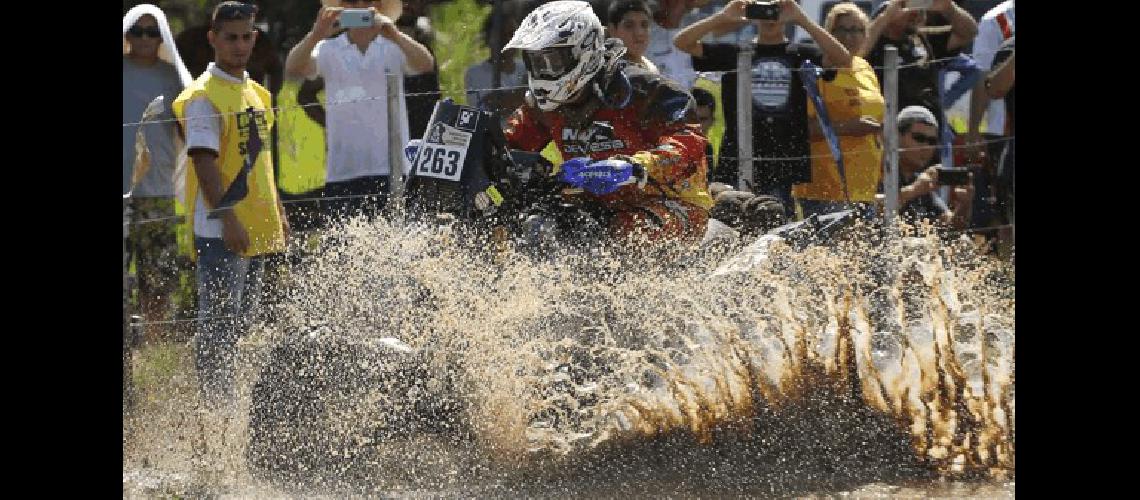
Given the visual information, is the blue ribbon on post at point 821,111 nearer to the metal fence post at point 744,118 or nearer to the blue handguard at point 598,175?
the metal fence post at point 744,118

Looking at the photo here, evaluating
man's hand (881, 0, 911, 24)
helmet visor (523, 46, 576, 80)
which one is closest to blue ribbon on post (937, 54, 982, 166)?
man's hand (881, 0, 911, 24)

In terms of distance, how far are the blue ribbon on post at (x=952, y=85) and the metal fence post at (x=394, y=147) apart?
2797 millimetres

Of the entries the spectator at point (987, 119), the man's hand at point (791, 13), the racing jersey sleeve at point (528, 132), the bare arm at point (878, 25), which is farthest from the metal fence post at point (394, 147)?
the spectator at point (987, 119)

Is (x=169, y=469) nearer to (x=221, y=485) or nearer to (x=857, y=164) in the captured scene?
(x=221, y=485)

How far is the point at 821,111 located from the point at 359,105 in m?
2.38

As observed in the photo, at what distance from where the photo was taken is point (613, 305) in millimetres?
7176

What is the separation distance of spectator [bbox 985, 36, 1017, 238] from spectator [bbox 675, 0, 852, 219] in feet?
2.47

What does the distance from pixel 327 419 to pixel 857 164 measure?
3.32 metres

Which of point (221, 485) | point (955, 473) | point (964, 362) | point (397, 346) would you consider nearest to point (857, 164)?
point (964, 362)

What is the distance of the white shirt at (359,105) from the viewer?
905 cm

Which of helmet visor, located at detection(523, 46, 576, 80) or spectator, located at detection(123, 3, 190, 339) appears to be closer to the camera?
helmet visor, located at detection(523, 46, 576, 80)

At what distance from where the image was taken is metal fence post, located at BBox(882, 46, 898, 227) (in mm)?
9039

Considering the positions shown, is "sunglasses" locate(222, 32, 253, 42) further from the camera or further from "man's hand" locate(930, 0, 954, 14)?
"man's hand" locate(930, 0, 954, 14)

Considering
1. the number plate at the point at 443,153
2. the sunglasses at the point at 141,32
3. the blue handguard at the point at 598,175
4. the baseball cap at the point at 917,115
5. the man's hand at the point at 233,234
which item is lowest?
the man's hand at the point at 233,234
